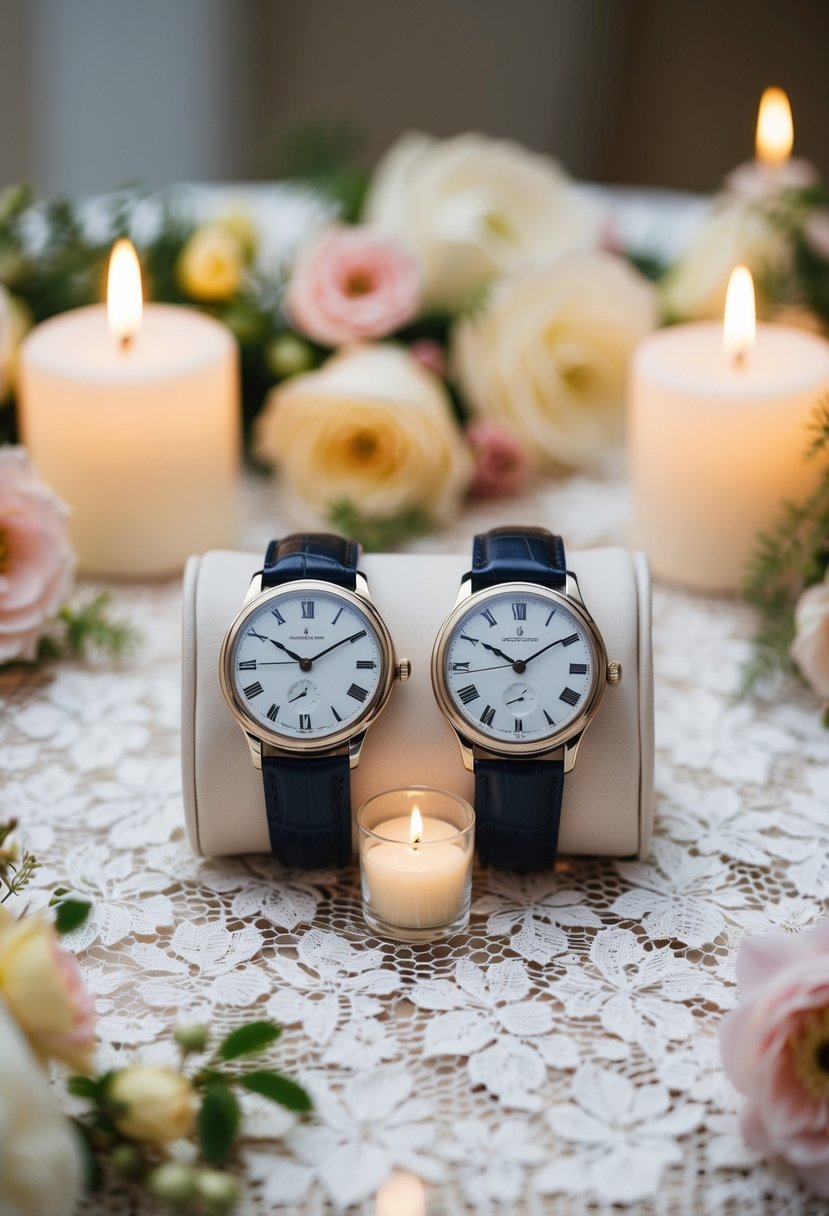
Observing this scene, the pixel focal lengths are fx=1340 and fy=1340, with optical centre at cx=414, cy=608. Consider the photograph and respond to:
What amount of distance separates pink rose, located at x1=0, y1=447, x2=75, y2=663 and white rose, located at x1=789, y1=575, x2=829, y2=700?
0.63 metres

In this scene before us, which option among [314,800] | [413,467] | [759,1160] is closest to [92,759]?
[314,800]

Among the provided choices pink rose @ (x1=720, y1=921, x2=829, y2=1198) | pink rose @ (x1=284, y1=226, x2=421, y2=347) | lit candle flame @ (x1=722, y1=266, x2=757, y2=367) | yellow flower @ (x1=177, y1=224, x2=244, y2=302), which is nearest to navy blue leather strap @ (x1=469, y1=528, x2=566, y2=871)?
pink rose @ (x1=720, y1=921, x2=829, y2=1198)

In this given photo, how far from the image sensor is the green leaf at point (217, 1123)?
0.73m

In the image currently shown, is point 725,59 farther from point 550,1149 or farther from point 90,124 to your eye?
point 550,1149

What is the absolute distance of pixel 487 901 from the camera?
95 centimetres

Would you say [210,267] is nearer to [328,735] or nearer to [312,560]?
[312,560]

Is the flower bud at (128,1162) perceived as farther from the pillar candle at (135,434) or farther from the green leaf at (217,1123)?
the pillar candle at (135,434)

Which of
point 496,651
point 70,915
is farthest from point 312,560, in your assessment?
point 70,915

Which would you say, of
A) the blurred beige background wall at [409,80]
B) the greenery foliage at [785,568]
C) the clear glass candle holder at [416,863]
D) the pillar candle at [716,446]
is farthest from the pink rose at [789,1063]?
the blurred beige background wall at [409,80]

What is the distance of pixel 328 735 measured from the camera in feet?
2.99

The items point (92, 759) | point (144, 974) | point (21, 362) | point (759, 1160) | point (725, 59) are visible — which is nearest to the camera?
point (759, 1160)

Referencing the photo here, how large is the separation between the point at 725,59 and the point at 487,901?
2.47 m

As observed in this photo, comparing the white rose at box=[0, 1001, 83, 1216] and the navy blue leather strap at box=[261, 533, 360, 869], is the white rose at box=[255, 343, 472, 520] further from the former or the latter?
the white rose at box=[0, 1001, 83, 1216]

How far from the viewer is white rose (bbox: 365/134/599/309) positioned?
1516 millimetres
